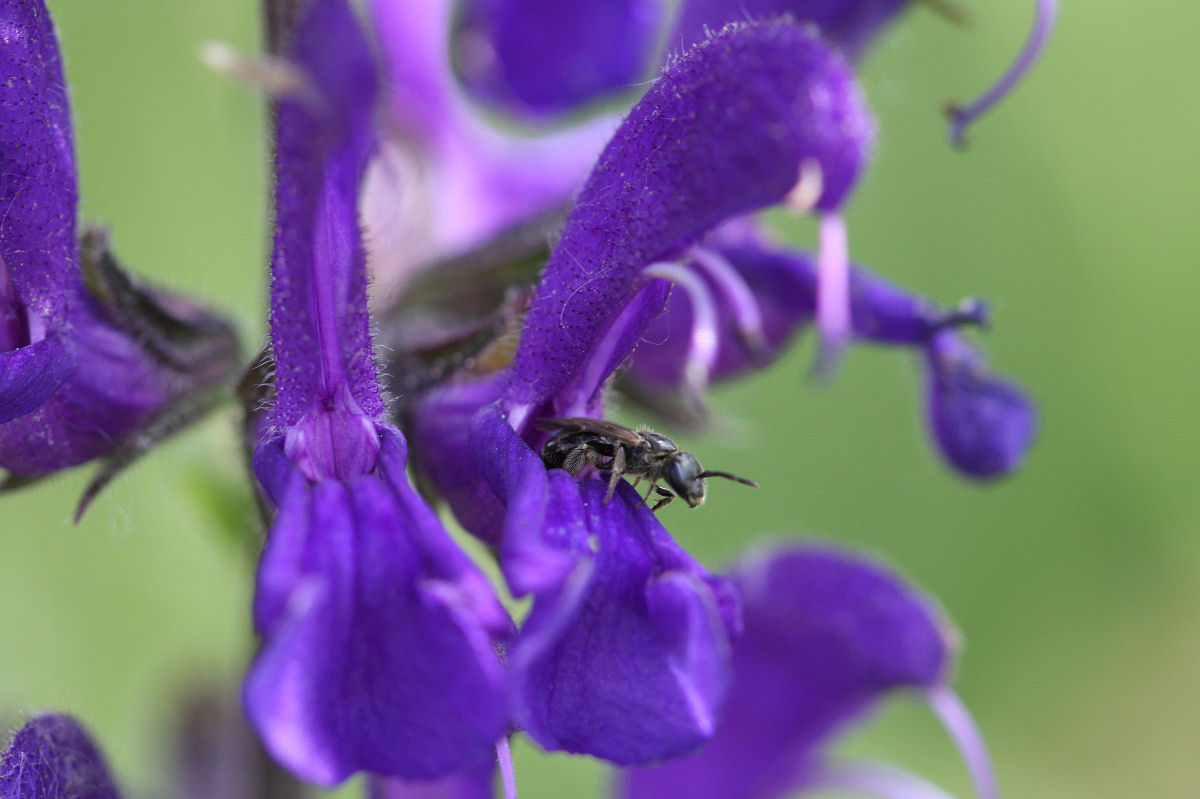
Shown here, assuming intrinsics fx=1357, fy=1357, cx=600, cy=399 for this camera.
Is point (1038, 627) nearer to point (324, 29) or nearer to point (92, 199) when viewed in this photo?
point (92, 199)

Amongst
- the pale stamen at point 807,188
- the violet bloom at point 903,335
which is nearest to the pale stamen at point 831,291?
the pale stamen at point 807,188

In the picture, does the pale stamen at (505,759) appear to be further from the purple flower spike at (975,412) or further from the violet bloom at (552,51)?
the violet bloom at (552,51)

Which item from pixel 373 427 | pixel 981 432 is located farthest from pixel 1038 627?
pixel 373 427

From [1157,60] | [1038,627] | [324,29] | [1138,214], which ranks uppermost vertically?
[324,29]

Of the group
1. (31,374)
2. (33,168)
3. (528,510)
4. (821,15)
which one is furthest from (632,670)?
(821,15)

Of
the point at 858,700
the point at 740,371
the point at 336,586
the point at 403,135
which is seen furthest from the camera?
the point at 403,135

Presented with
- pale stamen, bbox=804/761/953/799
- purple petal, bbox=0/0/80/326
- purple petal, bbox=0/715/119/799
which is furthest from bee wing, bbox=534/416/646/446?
pale stamen, bbox=804/761/953/799

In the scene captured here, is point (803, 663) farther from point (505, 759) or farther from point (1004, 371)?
point (1004, 371)
